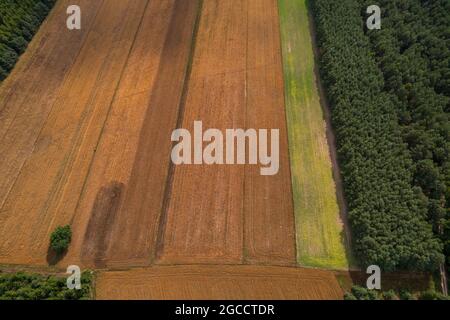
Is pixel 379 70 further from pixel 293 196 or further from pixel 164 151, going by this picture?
pixel 164 151

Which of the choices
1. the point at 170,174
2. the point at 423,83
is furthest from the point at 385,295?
the point at 423,83

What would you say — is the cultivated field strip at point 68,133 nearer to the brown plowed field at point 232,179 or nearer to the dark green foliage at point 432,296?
the brown plowed field at point 232,179

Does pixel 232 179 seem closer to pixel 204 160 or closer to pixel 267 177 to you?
pixel 267 177

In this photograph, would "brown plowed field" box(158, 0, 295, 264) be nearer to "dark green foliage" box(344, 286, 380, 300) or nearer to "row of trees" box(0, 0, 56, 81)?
"dark green foliage" box(344, 286, 380, 300)

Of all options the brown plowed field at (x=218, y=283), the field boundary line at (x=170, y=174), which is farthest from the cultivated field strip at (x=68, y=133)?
the field boundary line at (x=170, y=174)

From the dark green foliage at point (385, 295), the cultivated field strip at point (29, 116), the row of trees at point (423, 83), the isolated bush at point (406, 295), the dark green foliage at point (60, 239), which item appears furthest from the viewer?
the cultivated field strip at point (29, 116)
